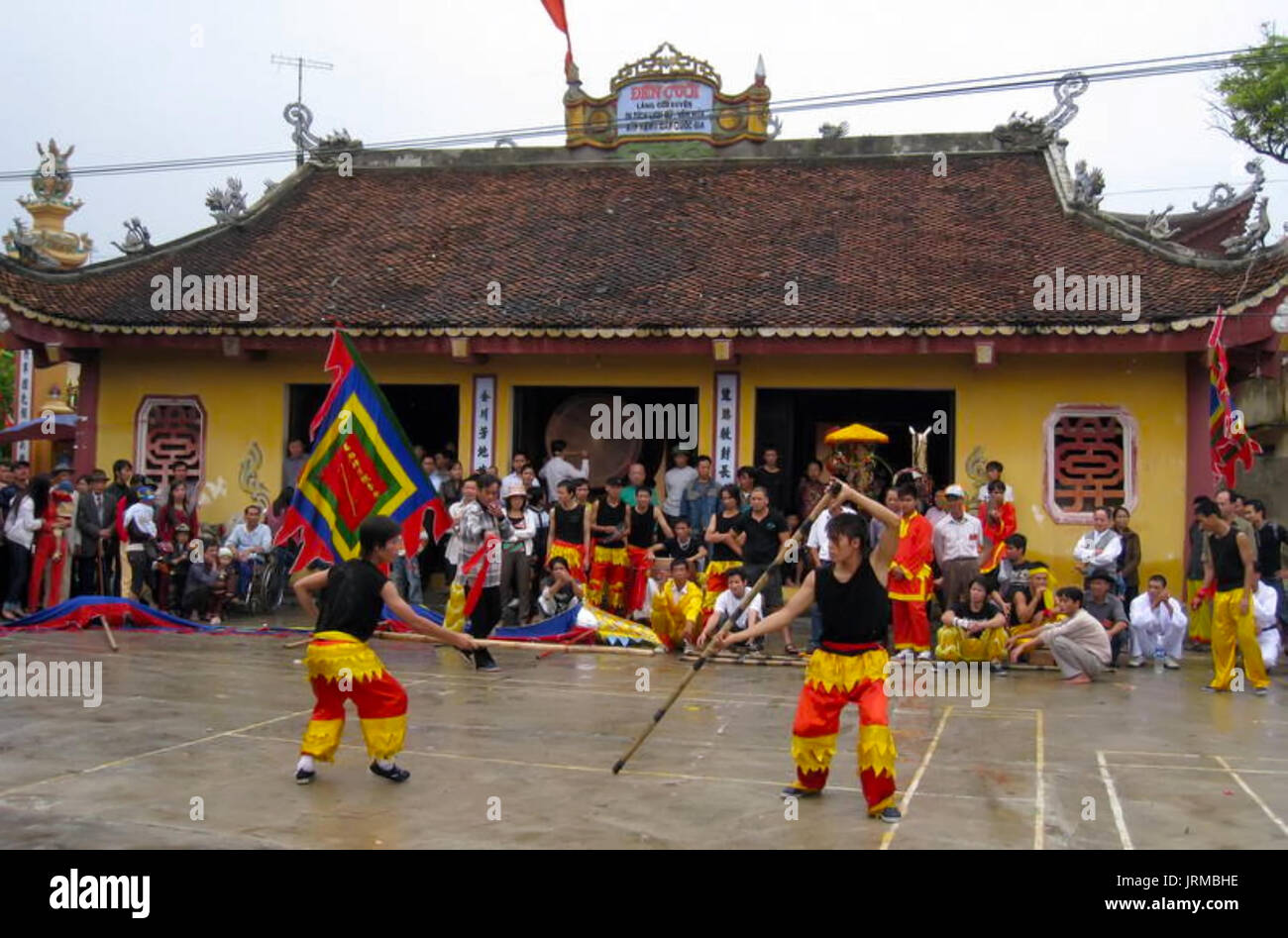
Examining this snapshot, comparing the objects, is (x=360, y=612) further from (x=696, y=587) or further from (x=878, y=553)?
(x=696, y=587)

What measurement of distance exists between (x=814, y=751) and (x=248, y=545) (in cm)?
948

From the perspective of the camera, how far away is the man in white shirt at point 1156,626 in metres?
11.3

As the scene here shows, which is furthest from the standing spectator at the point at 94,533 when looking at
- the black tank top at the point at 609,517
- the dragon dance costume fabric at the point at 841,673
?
the dragon dance costume fabric at the point at 841,673

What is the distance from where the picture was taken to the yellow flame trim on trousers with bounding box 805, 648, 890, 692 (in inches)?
237

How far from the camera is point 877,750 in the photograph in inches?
228

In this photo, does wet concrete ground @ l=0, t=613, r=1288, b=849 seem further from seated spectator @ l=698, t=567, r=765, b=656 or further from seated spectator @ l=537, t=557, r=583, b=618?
seated spectator @ l=537, t=557, r=583, b=618

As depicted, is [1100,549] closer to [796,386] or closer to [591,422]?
[796,386]

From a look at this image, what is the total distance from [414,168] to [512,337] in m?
5.70

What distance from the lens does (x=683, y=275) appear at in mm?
15086

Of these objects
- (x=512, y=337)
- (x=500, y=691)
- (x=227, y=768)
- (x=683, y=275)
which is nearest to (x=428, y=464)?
(x=512, y=337)

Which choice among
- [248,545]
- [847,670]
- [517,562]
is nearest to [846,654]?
[847,670]

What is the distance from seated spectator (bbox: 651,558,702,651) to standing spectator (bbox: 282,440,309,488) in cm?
570

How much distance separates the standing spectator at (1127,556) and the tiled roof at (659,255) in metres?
1.94

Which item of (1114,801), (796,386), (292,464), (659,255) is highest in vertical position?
(659,255)
